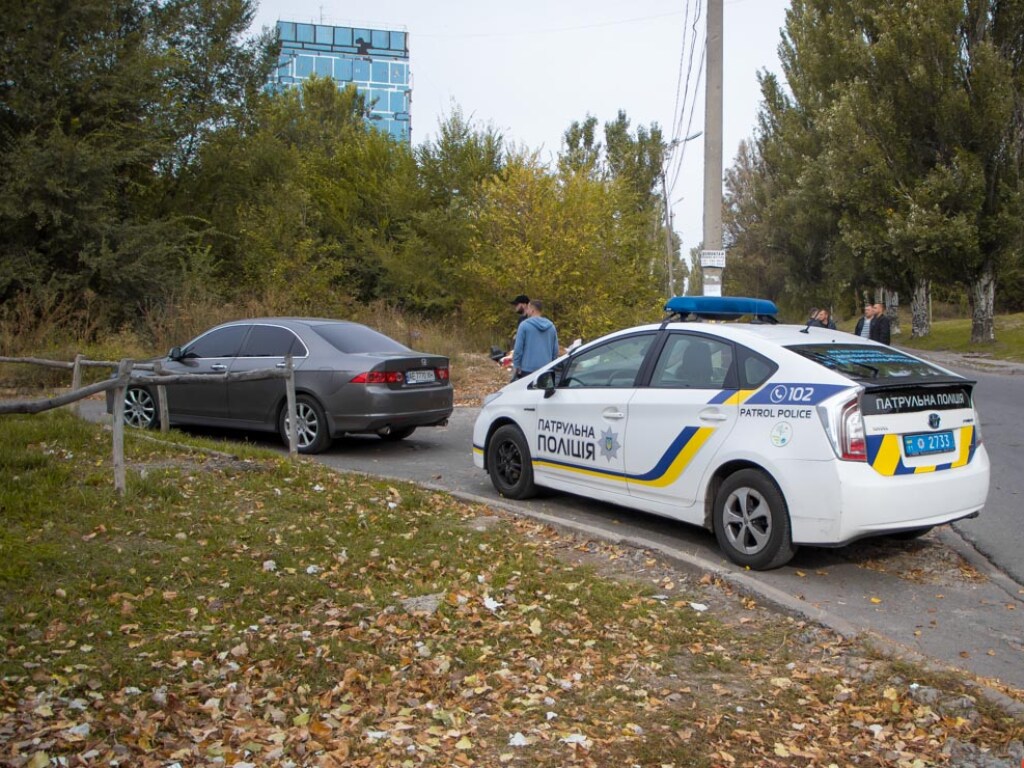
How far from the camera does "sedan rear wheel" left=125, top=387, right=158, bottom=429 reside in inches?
452

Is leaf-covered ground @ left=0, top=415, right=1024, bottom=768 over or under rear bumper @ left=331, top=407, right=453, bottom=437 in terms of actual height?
under

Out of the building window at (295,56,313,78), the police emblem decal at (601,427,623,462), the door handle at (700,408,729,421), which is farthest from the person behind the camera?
the building window at (295,56,313,78)

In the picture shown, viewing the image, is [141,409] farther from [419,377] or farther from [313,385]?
[419,377]

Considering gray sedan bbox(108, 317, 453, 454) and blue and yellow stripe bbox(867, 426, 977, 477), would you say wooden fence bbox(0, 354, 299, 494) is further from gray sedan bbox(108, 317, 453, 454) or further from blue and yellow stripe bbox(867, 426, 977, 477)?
blue and yellow stripe bbox(867, 426, 977, 477)

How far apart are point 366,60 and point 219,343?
320 ft

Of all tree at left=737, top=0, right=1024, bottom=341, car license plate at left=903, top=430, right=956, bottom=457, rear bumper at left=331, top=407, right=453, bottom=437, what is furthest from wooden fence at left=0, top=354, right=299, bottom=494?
tree at left=737, top=0, right=1024, bottom=341

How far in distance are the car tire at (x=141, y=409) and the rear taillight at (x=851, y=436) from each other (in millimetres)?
8774

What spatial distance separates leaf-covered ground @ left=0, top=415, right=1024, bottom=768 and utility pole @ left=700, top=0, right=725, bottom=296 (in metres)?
7.75

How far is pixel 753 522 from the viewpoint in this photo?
5.92m

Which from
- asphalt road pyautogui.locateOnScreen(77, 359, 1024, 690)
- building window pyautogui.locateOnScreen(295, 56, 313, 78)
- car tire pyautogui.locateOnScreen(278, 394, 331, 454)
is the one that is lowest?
asphalt road pyautogui.locateOnScreen(77, 359, 1024, 690)

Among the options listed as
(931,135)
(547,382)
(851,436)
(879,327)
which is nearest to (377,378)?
(547,382)

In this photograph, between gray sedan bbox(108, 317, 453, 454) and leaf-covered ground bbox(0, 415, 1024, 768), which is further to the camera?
gray sedan bbox(108, 317, 453, 454)

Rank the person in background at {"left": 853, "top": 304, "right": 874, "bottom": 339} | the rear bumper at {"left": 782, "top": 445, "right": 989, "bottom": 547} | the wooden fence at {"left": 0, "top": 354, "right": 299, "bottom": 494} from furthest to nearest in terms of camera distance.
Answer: the person in background at {"left": 853, "top": 304, "right": 874, "bottom": 339} < the rear bumper at {"left": 782, "top": 445, "right": 989, "bottom": 547} < the wooden fence at {"left": 0, "top": 354, "right": 299, "bottom": 494}

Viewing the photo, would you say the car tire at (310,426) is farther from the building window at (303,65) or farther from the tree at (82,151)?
the building window at (303,65)
